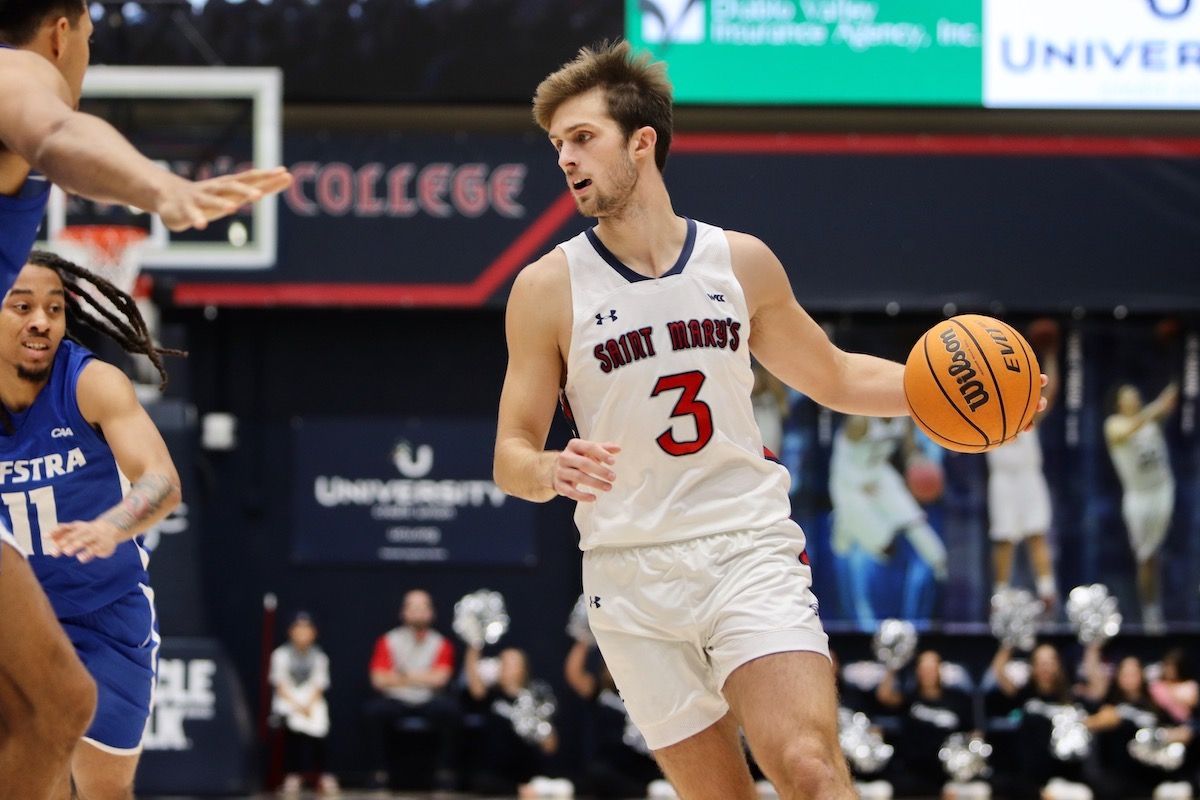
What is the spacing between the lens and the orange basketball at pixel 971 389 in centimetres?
485

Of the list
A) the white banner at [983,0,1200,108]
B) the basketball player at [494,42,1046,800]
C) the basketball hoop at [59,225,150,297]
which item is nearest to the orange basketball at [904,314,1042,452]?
the basketball player at [494,42,1046,800]

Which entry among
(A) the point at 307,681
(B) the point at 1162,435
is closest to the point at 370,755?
(A) the point at 307,681

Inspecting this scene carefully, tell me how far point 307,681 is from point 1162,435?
692cm

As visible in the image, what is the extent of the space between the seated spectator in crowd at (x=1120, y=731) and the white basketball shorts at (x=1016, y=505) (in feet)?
4.91

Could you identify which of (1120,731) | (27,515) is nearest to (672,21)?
(1120,731)

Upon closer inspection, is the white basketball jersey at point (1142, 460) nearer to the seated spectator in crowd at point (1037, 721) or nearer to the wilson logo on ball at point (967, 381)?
the seated spectator in crowd at point (1037, 721)

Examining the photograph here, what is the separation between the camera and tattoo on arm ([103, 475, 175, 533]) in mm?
4262

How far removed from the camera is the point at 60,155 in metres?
3.22

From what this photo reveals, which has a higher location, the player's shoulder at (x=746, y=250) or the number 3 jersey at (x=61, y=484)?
the player's shoulder at (x=746, y=250)

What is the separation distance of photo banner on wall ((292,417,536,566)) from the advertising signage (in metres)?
3.44

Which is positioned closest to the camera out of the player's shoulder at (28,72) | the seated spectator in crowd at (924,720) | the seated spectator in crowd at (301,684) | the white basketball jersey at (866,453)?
the player's shoulder at (28,72)

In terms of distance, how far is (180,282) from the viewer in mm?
12875

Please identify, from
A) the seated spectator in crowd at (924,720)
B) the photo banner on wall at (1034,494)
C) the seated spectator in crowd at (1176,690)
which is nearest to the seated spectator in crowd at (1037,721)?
the seated spectator in crowd at (924,720)

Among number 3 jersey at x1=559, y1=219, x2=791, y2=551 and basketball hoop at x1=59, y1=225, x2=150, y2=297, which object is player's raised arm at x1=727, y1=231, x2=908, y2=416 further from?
basketball hoop at x1=59, y1=225, x2=150, y2=297
